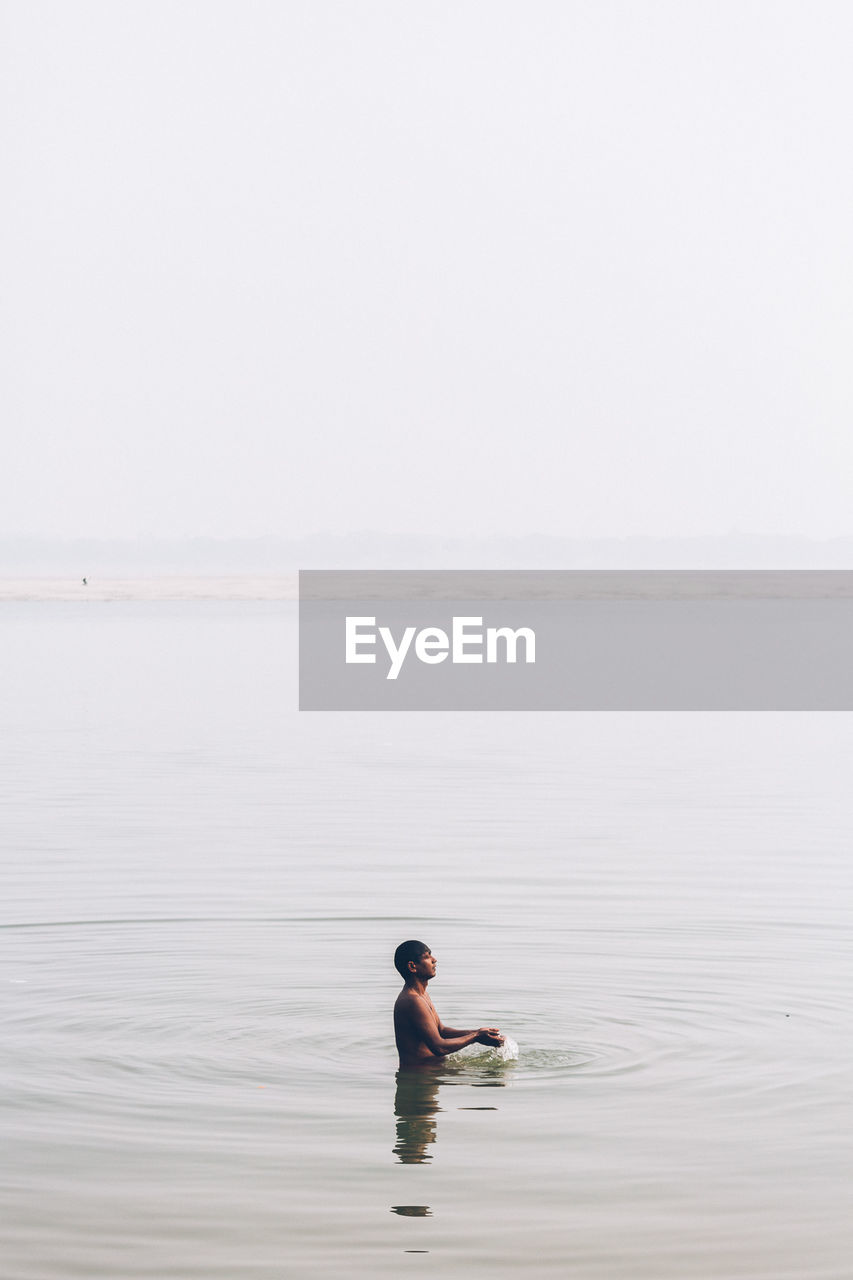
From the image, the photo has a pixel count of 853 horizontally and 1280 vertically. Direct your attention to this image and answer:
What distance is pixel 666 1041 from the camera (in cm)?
1573

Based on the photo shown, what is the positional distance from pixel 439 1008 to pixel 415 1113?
324 centimetres

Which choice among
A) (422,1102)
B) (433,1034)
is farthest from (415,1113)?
(433,1034)

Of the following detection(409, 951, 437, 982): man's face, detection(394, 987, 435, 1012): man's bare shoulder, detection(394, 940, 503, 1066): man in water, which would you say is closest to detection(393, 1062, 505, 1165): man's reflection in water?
detection(394, 940, 503, 1066): man in water

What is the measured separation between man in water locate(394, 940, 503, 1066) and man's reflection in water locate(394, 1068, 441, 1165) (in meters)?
0.16

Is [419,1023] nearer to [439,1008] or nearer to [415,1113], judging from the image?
[415,1113]

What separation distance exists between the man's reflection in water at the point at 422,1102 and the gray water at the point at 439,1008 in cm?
4

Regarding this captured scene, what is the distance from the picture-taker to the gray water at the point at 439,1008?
1102 cm

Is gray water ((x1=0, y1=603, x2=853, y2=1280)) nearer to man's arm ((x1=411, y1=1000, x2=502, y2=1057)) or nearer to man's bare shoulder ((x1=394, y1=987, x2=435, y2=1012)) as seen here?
man's arm ((x1=411, y1=1000, x2=502, y2=1057))

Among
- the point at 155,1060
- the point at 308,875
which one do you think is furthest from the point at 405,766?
the point at 155,1060

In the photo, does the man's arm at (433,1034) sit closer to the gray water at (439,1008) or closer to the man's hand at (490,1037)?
the man's hand at (490,1037)

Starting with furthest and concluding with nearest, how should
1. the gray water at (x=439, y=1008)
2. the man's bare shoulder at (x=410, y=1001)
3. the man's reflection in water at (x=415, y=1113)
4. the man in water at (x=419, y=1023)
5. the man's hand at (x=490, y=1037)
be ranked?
the man's bare shoulder at (x=410, y=1001)
the man in water at (x=419, y=1023)
the man's hand at (x=490, y=1037)
the man's reflection in water at (x=415, y=1113)
the gray water at (x=439, y=1008)

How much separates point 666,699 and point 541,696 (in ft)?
12.2

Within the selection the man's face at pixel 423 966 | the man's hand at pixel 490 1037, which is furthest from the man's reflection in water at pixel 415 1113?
the man's face at pixel 423 966

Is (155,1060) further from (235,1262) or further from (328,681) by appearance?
(328,681)
